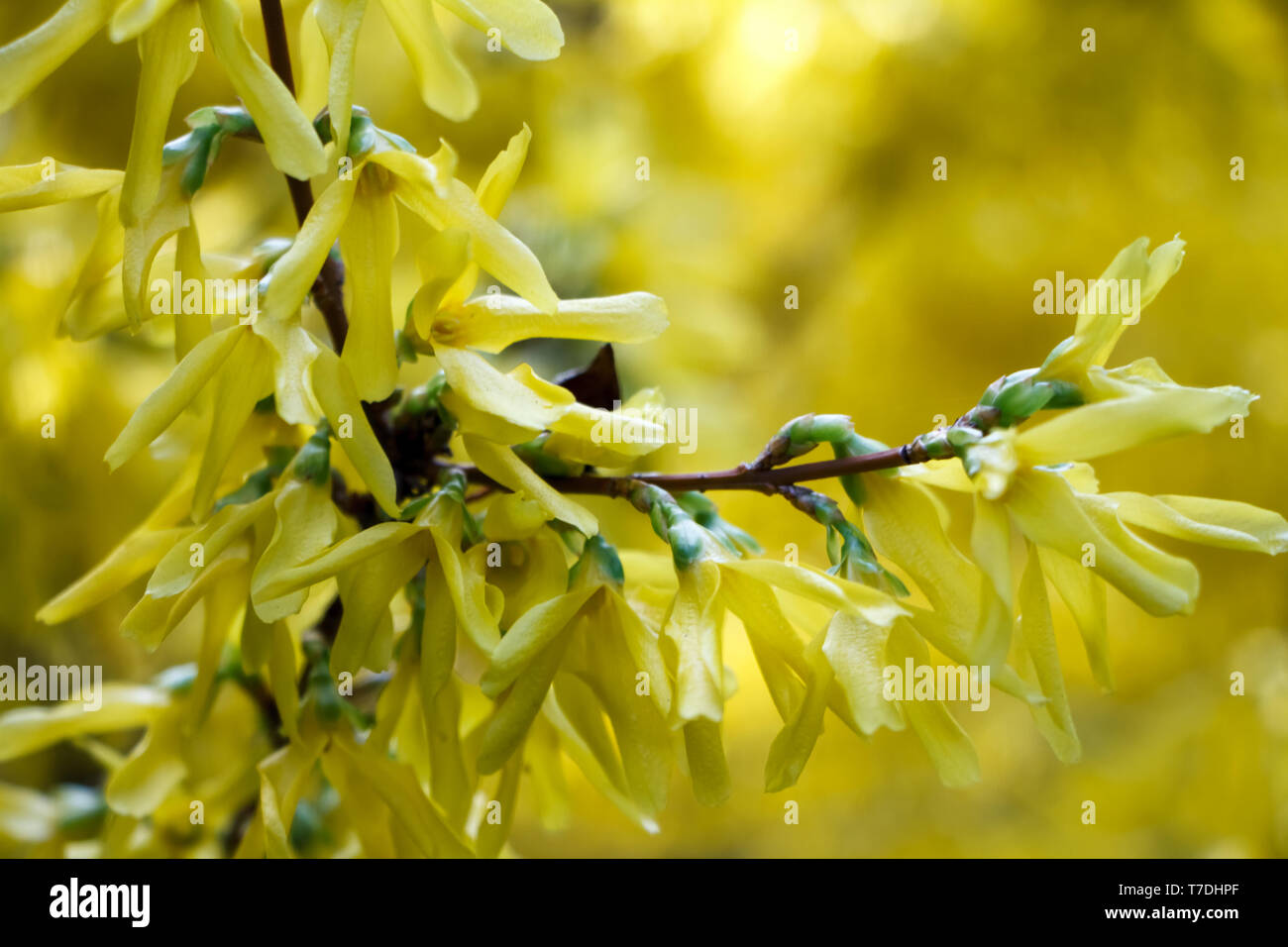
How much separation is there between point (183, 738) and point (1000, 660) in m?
0.51

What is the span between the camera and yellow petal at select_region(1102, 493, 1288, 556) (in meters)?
0.40

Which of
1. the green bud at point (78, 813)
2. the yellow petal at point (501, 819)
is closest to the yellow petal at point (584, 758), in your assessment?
the yellow petal at point (501, 819)

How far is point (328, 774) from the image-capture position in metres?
0.56

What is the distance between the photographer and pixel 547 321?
1.44ft

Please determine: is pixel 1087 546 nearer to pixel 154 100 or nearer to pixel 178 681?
pixel 154 100

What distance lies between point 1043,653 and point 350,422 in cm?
33

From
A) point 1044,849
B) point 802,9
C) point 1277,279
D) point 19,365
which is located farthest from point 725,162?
point 1044,849

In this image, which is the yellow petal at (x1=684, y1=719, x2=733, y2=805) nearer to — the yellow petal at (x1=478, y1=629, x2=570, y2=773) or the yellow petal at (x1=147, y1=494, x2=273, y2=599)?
the yellow petal at (x1=478, y1=629, x2=570, y2=773)

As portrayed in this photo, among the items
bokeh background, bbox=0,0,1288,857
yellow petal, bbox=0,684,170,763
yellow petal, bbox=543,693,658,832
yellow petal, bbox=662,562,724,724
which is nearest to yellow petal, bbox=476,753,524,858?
yellow petal, bbox=543,693,658,832

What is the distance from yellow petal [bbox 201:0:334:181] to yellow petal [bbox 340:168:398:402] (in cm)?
4

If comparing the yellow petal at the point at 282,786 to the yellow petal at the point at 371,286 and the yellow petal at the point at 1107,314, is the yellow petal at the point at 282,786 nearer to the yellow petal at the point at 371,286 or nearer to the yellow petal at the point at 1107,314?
the yellow petal at the point at 371,286

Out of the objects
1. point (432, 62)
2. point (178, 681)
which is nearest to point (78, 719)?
point (178, 681)

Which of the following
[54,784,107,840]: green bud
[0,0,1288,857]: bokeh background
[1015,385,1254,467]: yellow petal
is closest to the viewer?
[1015,385,1254,467]: yellow petal

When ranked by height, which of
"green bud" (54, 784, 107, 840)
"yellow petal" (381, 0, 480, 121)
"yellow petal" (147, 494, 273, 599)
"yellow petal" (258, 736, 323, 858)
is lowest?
"green bud" (54, 784, 107, 840)
